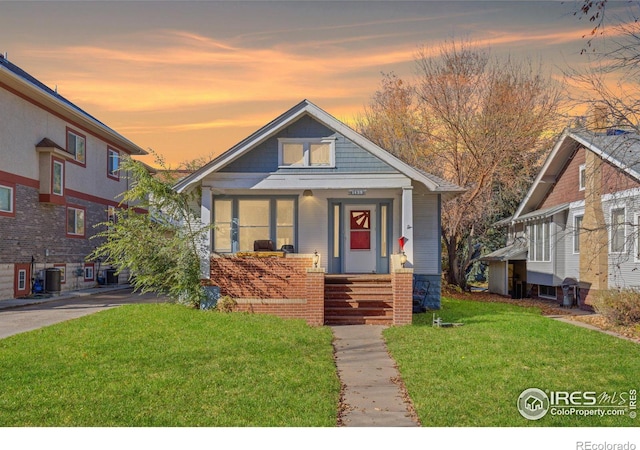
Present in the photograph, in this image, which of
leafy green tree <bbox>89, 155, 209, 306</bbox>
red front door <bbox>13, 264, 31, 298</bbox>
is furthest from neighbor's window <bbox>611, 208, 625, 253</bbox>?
red front door <bbox>13, 264, 31, 298</bbox>

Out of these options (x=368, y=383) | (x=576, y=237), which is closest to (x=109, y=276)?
(x=576, y=237)

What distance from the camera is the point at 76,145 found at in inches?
1126

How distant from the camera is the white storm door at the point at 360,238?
20.4 metres

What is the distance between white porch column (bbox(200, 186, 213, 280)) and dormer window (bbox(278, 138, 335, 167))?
2.15 meters

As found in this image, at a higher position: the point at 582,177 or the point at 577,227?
the point at 582,177

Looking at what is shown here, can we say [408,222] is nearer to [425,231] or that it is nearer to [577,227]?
[425,231]

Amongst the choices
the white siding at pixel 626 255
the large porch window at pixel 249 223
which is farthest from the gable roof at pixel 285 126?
the white siding at pixel 626 255

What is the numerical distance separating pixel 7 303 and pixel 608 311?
17507mm

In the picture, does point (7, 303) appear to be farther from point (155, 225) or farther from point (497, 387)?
point (497, 387)

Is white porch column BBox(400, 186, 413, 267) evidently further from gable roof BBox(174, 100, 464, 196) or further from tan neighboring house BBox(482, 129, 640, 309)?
tan neighboring house BBox(482, 129, 640, 309)

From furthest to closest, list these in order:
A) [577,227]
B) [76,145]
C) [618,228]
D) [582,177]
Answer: [76,145] < [582,177] < [618,228] < [577,227]

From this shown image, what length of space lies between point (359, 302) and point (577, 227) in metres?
7.55

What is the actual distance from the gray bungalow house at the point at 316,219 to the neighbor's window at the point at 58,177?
30.4 ft
